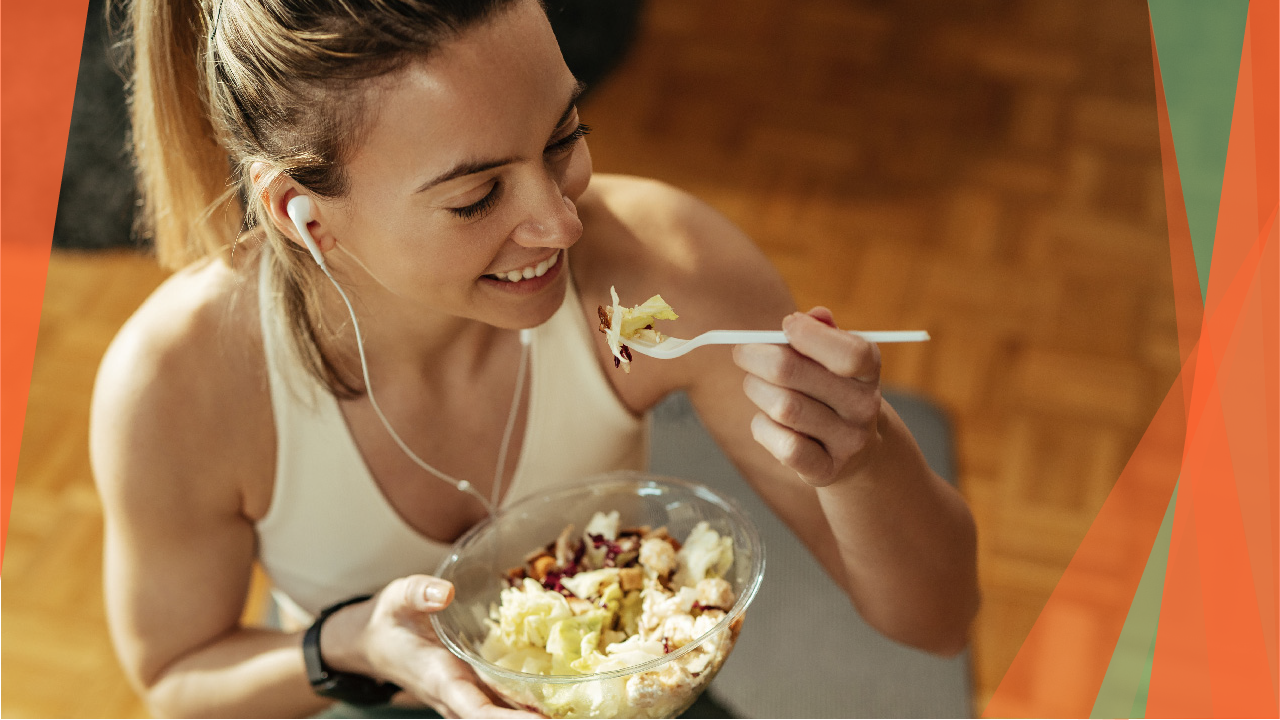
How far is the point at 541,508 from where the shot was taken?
3.91 feet

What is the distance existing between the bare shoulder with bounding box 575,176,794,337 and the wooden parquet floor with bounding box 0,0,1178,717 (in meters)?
1.05

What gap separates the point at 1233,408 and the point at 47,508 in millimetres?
2133

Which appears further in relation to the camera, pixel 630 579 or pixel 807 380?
pixel 630 579

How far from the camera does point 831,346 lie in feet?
2.65

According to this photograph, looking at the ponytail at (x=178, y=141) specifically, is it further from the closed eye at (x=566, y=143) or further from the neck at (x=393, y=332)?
the closed eye at (x=566, y=143)

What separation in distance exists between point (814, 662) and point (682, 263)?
779 millimetres

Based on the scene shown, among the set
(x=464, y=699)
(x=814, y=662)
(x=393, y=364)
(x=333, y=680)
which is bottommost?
(x=814, y=662)

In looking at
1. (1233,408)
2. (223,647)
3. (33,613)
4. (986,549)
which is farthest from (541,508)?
(33,613)

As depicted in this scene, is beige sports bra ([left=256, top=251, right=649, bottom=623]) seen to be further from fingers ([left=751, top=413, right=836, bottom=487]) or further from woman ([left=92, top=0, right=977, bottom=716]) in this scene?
fingers ([left=751, top=413, right=836, bottom=487])

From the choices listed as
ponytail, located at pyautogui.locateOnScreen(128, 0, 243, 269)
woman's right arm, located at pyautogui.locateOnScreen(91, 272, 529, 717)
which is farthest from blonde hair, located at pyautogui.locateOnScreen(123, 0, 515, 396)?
woman's right arm, located at pyautogui.locateOnScreen(91, 272, 529, 717)

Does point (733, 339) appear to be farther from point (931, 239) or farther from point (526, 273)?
point (931, 239)

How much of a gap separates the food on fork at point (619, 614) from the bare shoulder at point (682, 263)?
0.87ft

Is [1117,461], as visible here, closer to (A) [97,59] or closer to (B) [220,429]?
(B) [220,429]

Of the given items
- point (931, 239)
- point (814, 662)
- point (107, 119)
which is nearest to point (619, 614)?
point (814, 662)
